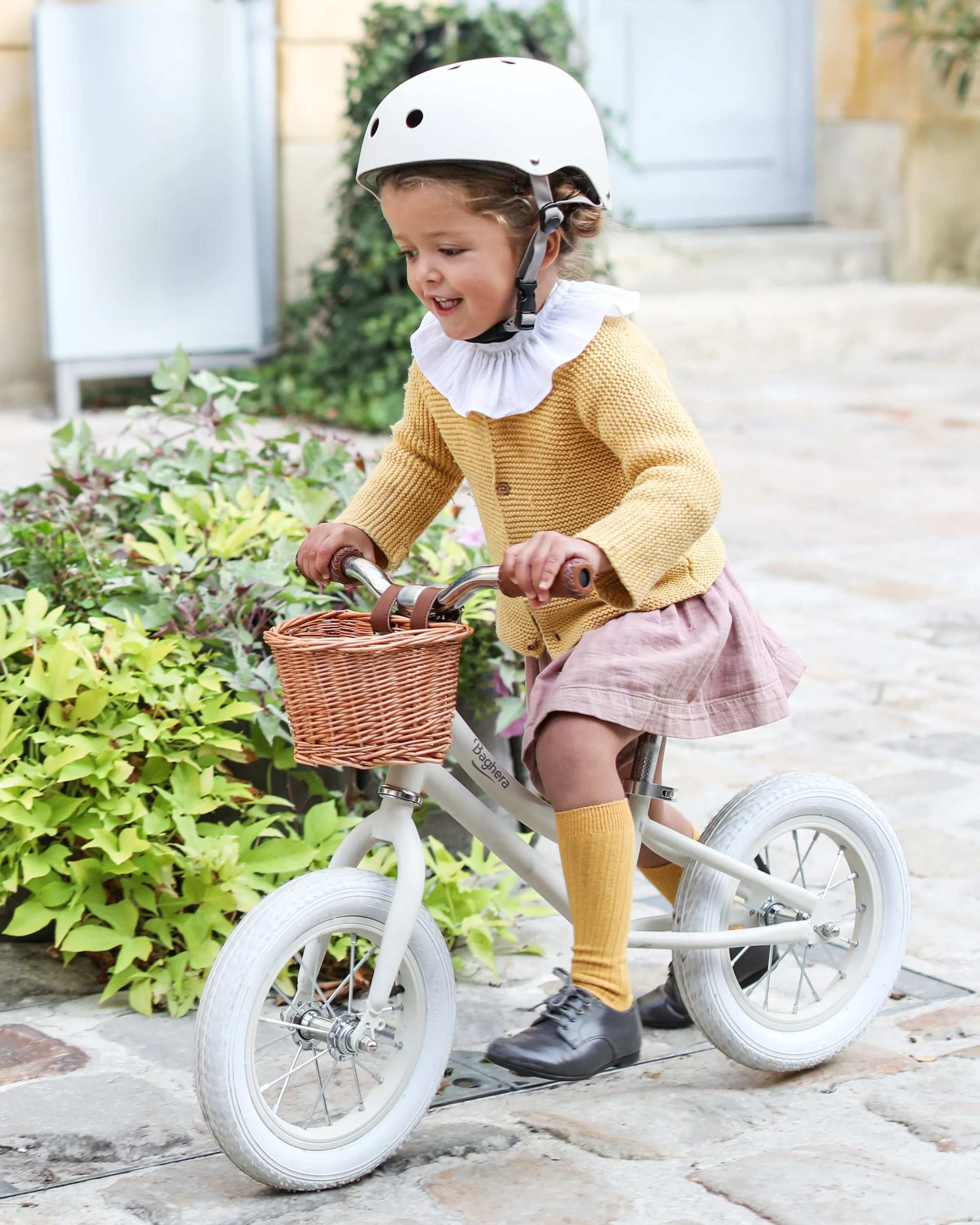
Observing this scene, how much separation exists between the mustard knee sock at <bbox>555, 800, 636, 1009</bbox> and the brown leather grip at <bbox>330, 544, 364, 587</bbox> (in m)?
0.45

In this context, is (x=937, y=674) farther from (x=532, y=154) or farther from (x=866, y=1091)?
(x=532, y=154)

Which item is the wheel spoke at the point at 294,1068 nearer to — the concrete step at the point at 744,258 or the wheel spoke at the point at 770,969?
the wheel spoke at the point at 770,969

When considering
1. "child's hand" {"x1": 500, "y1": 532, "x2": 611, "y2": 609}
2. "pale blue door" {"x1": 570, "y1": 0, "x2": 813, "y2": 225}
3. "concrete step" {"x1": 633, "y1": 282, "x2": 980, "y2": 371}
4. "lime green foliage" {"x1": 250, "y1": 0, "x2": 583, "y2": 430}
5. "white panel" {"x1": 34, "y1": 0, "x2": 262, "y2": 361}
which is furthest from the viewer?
"pale blue door" {"x1": 570, "y1": 0, "x2": 813, "y2": 225}

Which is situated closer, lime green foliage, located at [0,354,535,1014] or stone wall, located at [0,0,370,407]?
lime green foliage, located at [0,354,535,1014]

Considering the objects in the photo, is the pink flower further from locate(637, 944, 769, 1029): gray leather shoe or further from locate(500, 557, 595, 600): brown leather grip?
locate(500, 557, 595, 600): brown leather grip

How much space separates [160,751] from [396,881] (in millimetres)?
622

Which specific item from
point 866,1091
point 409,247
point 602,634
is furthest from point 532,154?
point 866,1091

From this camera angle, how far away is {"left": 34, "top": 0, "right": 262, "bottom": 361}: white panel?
6.79m

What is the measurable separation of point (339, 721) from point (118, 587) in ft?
3.34

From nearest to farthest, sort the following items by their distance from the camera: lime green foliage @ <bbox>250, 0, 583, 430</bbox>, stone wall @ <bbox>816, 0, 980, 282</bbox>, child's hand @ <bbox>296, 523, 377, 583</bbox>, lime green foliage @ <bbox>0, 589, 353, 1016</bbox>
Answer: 1. child's hand @ <bbox>296, 523, 377, 583</bbox>
2. lime green foliage @ <bbox>0, 589, 353, 1016</bbox>
3. lime green foliage @ <bbox>250, 0, 583, 430</bbox>
4. stone wall @ <bbox>816, 0, 980, 282</bbox>

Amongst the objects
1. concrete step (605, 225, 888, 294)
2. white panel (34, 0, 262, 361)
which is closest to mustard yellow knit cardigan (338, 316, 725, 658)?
white panel (34, 0, 262, 361)

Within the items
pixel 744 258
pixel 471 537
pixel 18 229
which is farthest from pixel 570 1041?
pixel 744 258

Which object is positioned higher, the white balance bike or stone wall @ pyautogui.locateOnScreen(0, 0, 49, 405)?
stone wall @ pyautogui.locateOnScreen(0, 0, 49, 405)

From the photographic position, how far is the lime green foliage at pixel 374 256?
6.89 metres
